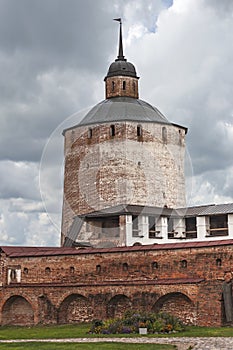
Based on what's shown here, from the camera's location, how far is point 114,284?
23.9 meters

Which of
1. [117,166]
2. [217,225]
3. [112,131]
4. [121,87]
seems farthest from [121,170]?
[121,87]

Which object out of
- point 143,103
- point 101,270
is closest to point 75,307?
point 101,270

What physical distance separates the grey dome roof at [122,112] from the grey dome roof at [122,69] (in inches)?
76.0

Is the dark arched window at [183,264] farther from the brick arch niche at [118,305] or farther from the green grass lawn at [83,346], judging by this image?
the green grass lawn at [83,346]

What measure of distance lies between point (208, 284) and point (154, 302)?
237cm

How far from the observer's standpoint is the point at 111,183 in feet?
124

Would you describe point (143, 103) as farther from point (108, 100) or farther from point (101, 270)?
point (101, 270)

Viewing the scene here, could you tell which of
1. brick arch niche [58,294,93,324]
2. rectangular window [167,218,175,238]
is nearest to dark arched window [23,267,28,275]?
brick arch niche [58,294,93,324]

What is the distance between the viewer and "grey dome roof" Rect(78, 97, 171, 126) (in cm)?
3894

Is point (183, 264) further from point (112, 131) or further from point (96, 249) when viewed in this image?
point (112, 131)

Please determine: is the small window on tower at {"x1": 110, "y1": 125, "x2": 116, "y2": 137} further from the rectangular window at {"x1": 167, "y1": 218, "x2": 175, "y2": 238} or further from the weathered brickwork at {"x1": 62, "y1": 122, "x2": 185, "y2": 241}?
the rectangular window at {"x1": 167, "y1": 218, "x2": 175, "y2": 238}

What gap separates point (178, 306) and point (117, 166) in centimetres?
1620

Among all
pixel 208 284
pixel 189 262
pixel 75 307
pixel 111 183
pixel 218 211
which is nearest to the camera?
pixel 208 284

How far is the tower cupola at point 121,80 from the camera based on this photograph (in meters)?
42.4
